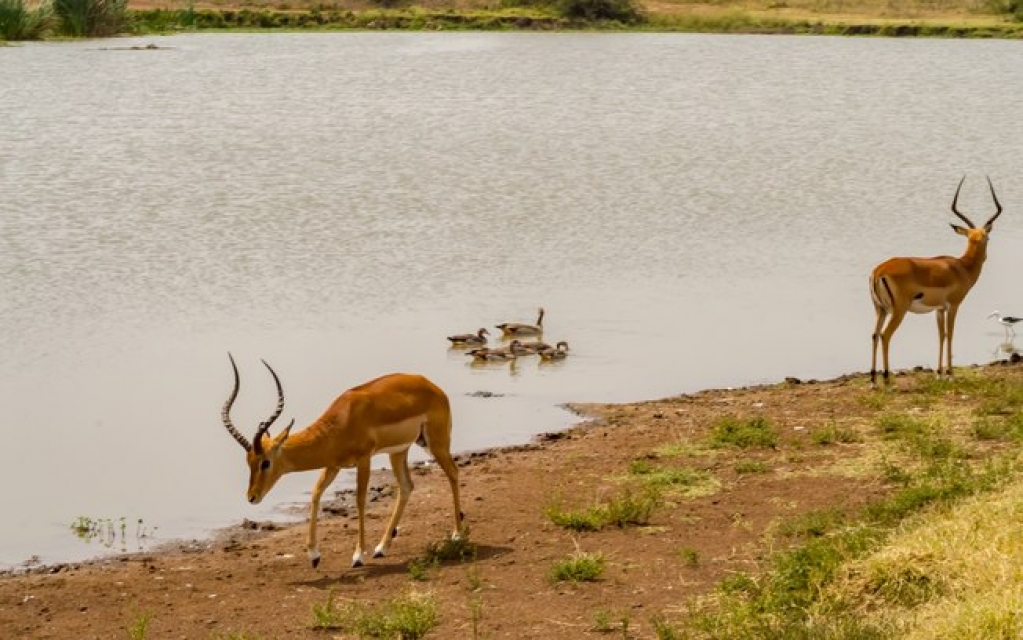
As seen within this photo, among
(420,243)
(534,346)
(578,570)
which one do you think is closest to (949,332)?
(534,346)

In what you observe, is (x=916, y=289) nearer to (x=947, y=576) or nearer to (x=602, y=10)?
(x=947, y=576)

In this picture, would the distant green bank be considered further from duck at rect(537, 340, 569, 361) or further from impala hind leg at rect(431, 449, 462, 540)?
impala hind leg at rect(431, 449, 462, 540)

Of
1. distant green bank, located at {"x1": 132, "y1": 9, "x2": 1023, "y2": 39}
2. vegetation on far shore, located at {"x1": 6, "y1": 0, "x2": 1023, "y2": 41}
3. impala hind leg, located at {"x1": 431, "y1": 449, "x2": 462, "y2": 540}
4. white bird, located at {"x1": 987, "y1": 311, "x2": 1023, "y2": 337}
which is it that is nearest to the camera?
impala hind leg, located at {"x1": 431, "y1": 449, "x2": 462, "y2": 540}

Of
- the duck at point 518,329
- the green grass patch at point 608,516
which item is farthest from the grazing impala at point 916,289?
the green grass patch at point 608,516

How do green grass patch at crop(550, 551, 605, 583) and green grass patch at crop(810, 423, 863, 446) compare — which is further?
green grass patch at crop(810, 423, 863, 446)

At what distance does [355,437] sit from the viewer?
9.27 m

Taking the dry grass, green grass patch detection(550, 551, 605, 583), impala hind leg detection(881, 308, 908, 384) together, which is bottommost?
green grass patch detection(550, 551, 605, 583)

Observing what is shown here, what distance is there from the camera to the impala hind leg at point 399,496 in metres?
9.48

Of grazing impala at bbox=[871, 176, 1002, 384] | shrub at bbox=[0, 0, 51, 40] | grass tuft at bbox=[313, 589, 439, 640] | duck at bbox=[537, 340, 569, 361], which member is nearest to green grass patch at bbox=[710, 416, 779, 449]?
grazing impala at bbox=[871, 176, 1002, 384]

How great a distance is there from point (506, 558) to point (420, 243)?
12.1 metres

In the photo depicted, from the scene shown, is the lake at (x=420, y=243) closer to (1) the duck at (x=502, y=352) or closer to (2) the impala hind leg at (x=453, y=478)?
(1) the duck at (x=502, y=352)

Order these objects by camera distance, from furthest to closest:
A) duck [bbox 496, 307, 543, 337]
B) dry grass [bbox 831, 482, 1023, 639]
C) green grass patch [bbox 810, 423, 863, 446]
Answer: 1. duck [bbox 496, 307, 543, 337]
2. green grass patch [bbox 810, 423, 863, 446]
3. dry grass [bbox 831, 482, 1023, 639]

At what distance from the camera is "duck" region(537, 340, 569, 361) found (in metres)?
15.4

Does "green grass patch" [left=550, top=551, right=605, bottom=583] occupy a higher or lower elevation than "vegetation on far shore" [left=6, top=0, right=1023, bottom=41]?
lower
